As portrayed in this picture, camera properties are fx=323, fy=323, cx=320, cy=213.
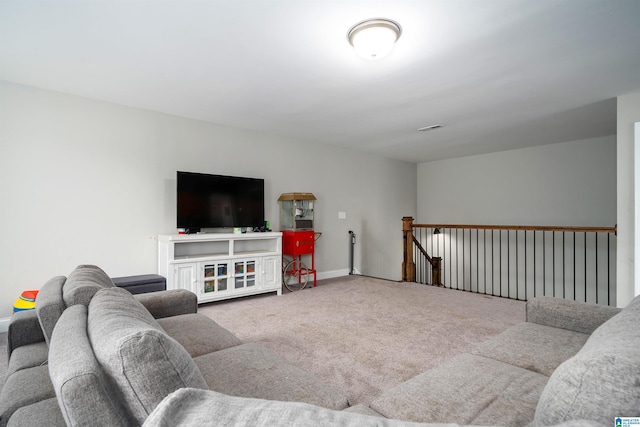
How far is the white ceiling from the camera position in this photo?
2.06 metres

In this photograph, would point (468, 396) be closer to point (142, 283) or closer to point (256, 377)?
point (256, 377)

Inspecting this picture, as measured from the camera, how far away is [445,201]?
7113mm

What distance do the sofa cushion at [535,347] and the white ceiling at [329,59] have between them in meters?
1.99

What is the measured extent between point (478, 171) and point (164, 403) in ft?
23.3

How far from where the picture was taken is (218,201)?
14.2 feet

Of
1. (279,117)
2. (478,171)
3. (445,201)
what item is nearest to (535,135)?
(478,171)

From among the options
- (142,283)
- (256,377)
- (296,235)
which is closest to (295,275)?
(296,235)

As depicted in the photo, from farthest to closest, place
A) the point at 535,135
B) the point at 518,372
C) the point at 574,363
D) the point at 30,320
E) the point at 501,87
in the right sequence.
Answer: the point at 535,135 → the point at 501,87 → the point at 30,320 → the point at 518,372 → the point at 574,363

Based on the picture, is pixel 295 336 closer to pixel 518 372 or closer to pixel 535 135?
pixel 518 372

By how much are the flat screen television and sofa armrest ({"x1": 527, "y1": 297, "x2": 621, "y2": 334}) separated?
3.52m

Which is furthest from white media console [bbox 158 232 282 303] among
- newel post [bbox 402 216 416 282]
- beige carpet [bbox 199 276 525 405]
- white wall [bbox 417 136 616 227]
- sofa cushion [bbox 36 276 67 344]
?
white wall [bbox 417 136 616 227]

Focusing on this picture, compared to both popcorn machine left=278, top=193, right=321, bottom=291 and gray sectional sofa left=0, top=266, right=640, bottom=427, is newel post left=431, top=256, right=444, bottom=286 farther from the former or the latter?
gray sectional sofa left=0, top=266, right=640, bottom=427

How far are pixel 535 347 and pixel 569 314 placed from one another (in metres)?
0.47

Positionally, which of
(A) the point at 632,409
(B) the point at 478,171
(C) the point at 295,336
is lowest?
(C) the point at 295,336
